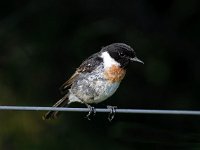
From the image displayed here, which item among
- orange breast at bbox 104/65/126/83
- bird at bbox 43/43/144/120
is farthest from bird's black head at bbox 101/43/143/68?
orange breast at bbox 104/65/126/83

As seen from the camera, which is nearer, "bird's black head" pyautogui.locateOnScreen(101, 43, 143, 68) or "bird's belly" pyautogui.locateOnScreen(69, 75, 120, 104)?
"bird's belly" pyautogui.locateOnScreen(69, 75, 120, 104)

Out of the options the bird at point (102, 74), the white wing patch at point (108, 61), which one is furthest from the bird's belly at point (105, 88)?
the white wing patch at point (108, 61)

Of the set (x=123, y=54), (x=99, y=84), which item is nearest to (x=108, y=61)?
(x=123, y=54)

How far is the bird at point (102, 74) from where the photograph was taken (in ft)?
25.3

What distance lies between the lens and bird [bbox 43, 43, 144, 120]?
7.72m

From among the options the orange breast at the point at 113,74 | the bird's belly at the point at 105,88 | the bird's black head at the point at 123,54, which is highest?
the bird's black head at the point at 123,54

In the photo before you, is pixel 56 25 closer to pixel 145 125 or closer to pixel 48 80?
pixel 48 80

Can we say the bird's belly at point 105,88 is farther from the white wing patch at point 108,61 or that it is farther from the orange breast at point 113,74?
the white wing patch at point 108,61

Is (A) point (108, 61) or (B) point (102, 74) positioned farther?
(A) point (108, 61)

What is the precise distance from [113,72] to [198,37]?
2.10 m

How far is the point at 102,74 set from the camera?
7.75 meters

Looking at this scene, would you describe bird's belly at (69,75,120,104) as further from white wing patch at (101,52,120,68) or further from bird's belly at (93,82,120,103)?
white wing patch at (101,52,120,68)

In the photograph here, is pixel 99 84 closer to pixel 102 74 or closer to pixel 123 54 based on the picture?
pixel 102 74

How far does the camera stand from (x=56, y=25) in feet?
31.2
